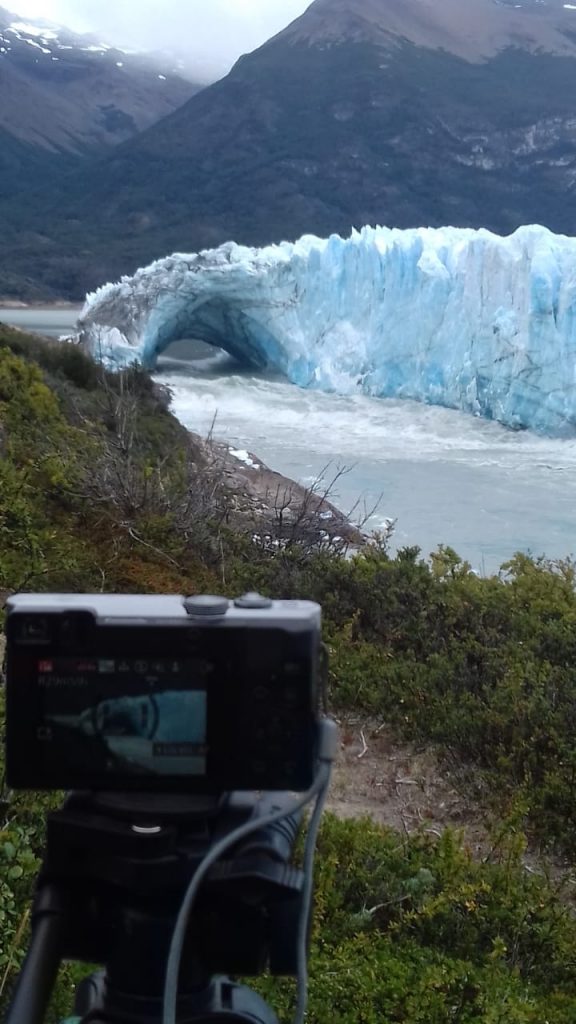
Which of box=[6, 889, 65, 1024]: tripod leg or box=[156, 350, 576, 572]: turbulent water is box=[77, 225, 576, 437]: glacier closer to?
box=[156, 350, 576, 572]: turbulent water

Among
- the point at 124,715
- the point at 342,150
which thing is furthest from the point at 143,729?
the point at 342,150

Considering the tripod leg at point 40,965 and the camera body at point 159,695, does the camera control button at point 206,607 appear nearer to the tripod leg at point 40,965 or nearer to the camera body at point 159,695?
the camera body at point 159,695

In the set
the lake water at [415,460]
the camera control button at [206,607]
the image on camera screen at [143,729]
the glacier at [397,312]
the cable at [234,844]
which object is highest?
the glacier at [397,312]

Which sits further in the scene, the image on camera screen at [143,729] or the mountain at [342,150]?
the mountain at [342,150]

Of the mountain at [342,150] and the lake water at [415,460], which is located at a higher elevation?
the mountain at [342,150]

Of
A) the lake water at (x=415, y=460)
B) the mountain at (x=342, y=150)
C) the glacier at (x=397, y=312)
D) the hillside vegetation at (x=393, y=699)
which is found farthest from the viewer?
the mountain at (x=342, y=150)

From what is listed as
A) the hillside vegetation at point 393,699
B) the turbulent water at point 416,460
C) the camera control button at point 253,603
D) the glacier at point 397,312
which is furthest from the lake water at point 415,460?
the camera control button at point 253,603

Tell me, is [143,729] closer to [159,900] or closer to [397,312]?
[159,900]

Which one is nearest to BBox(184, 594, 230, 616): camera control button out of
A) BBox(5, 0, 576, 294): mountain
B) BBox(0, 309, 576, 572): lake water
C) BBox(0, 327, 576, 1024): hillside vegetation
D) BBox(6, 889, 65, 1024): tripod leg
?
BBox(6, 889, 65, 1024): tripod leg
